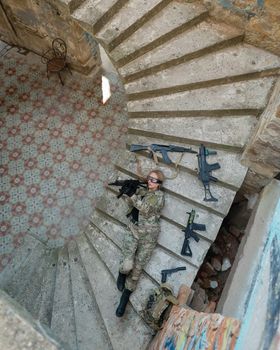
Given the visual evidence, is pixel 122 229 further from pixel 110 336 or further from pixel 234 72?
pixel 234 72

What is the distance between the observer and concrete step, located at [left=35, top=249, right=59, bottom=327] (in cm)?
471

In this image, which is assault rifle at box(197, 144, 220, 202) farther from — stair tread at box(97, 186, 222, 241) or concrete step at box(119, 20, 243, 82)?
concrete step at box(119, 20, 243, 82)

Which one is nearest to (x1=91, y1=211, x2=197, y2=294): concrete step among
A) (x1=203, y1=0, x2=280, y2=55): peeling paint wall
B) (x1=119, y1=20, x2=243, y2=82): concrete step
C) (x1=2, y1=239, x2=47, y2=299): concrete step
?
Result: (x1=2, y1=239, x2=47, y2=299): concrete step

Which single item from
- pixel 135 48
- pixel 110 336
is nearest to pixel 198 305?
pixel 110 336

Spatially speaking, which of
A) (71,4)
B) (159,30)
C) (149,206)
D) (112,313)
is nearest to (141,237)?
(149,206)

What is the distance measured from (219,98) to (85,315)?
318 centimetres

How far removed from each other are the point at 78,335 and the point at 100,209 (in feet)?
5.16

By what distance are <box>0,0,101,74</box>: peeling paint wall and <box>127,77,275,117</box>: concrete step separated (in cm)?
178

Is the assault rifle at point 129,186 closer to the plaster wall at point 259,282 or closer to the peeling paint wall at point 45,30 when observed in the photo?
the plaster wall at point 259,282

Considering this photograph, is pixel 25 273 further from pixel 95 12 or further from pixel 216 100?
pixel 95 12

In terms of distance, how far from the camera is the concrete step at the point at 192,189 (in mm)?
4742

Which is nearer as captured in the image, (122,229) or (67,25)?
(122,229)

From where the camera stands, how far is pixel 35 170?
242 inches

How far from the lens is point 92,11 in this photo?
5.10 meters
